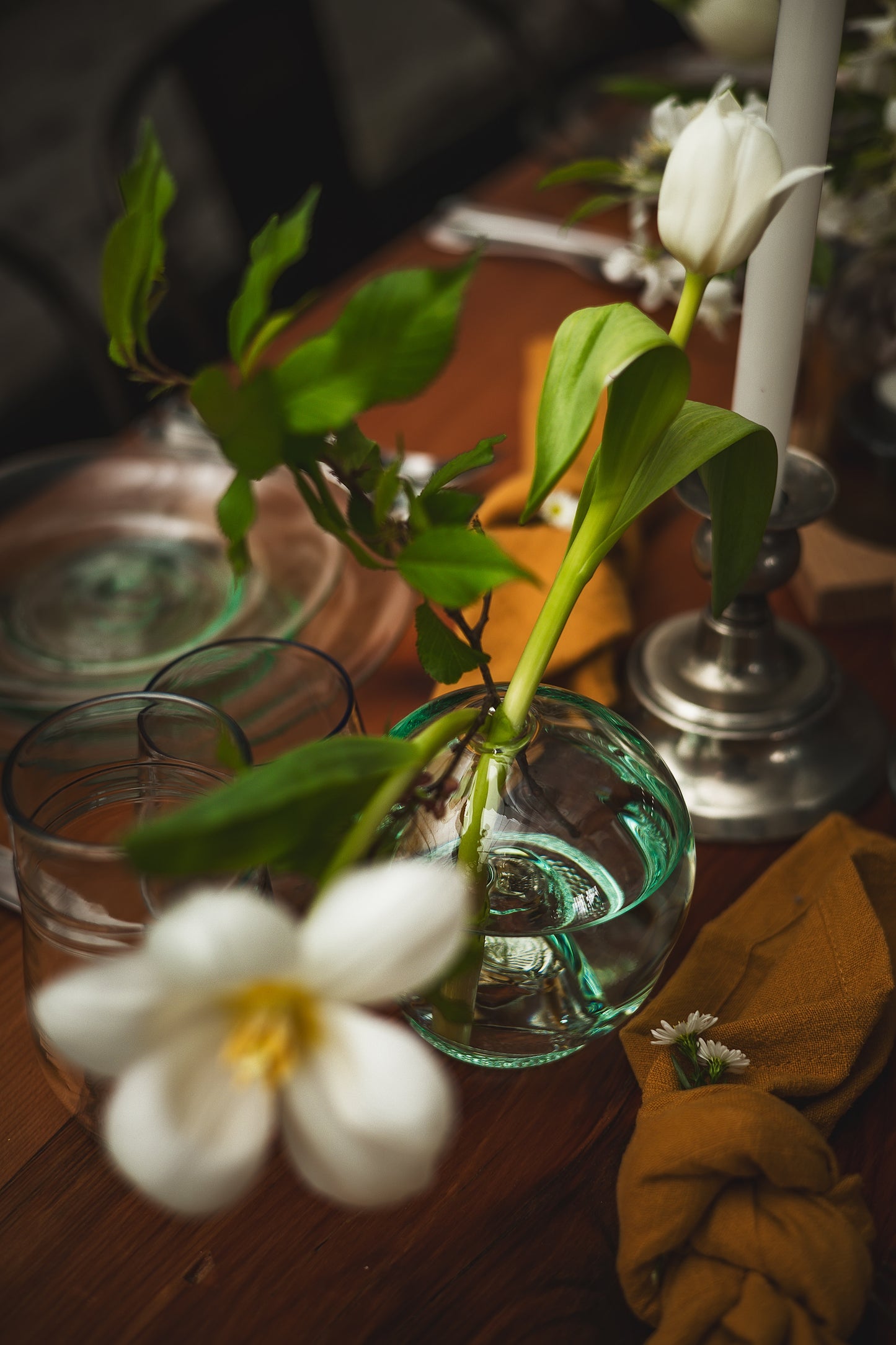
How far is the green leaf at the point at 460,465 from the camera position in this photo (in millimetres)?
275

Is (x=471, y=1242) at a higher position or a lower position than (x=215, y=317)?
higher

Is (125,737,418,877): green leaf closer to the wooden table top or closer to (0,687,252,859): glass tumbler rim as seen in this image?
(0,687,252,859): glass tumbler rim

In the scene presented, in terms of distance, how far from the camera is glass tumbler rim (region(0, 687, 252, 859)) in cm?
29

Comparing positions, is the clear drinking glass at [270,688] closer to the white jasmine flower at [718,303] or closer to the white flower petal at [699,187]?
the white flower petal at [699,187]

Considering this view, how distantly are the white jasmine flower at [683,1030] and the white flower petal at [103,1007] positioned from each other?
205 mm

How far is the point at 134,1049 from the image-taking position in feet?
0.68

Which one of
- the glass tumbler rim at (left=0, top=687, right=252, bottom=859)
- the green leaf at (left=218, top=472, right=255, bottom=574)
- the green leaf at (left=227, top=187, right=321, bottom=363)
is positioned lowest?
the glass tumbler rim at (left=0, top=687, right=252, bottom=859)

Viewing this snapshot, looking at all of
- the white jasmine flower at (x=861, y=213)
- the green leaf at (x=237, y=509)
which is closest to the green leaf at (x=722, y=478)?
the green leaf at (x=237, y=509)

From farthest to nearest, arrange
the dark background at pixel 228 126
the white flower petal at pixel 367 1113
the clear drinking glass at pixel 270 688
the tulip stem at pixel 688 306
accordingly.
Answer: the dark background at pixel 228 126 < the clear drinking glass at pixel 270 688 < the tulip stem at pixel 688 306 < the white flower petal at pixel 367 1113

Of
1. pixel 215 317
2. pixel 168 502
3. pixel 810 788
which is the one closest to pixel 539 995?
pixel 810 788

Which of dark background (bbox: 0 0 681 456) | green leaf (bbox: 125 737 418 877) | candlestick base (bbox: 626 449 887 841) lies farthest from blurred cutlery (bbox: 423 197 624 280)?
green leaf (bbox: 125 737 418 877)

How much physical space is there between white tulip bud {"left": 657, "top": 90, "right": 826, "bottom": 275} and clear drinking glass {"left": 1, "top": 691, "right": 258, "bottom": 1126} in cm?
17

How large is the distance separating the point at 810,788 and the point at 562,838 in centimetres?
14

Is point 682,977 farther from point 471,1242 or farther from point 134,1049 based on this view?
point 134,1049
